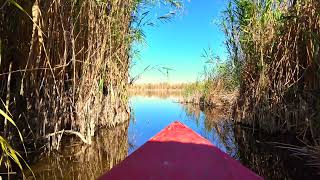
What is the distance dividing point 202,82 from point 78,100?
10.9 meters

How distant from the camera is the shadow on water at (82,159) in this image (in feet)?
13.3

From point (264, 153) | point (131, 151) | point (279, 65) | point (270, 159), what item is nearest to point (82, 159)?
point (131, 151)

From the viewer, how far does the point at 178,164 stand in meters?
2.01

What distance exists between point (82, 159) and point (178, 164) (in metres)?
2.95

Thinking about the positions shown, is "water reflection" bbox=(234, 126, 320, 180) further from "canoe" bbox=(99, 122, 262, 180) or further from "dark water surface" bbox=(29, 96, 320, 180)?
"canoe" bbox=(99, 122, 262, 180)

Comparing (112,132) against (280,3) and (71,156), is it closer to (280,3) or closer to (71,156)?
(71,156)

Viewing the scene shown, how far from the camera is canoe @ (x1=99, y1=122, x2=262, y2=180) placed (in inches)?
76.2

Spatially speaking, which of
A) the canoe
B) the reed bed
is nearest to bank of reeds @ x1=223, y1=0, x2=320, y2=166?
the reed bed

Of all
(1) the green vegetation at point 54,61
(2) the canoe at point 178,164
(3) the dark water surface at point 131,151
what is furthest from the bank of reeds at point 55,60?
(2) the canoe at point 178,164

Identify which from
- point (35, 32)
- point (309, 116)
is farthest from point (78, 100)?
point (309, 116)

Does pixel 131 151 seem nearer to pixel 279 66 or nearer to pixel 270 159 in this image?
pixel 270 159

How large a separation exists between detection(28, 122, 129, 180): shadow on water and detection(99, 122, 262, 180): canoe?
204 cm

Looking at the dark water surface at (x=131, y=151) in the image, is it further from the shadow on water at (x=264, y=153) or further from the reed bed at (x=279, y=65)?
the reed bed at (x=279, y=65)

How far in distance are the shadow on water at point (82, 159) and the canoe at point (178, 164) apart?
204 cm
